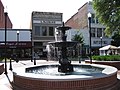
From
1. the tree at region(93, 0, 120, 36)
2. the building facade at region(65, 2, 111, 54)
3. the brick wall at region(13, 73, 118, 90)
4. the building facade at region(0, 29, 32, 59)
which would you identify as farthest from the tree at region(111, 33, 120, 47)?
the brick wall at region(13, 73, 118, 90)

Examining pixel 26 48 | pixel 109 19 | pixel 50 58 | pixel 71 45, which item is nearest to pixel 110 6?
pixel 109 19

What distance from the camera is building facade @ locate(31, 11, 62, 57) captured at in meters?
54.1

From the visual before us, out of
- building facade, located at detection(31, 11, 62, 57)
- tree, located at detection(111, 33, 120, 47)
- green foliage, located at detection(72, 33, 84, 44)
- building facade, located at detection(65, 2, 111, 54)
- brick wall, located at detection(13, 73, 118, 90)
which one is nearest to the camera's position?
brick wall, located at detection(13, 73, 118, 90)

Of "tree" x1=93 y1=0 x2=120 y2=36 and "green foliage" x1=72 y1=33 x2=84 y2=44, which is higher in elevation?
"tree" x1=93 y1=0 x2=120 y2=36

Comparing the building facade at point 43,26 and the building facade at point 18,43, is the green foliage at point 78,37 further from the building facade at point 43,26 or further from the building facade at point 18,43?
the building facade at point 18,43

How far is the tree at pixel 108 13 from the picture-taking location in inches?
1022

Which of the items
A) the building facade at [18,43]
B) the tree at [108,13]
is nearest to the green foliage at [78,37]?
the building facade at [18,43]

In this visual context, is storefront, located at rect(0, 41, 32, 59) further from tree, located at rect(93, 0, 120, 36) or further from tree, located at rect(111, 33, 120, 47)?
tree, located at rect(93, 0, 120, 36)

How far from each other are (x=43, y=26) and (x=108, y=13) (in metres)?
29.5

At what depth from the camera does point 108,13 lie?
26438 millimetres

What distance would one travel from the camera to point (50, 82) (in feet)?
29.6

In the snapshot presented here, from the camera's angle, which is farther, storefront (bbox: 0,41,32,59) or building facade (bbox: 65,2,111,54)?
building facade (bbox: 65,2,111,54)

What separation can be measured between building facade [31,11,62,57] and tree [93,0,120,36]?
27.9m

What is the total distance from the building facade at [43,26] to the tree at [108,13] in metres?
27.9
